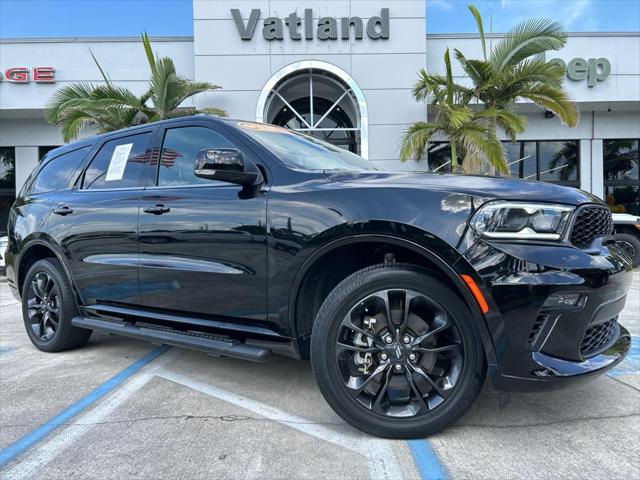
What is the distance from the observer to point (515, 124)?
1108cm

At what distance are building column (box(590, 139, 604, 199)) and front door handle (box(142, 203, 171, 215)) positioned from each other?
57.1 ft

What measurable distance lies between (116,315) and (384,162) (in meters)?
11.3

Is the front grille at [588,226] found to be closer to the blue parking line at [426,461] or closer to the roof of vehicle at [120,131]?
the blue parking line at [426,461]

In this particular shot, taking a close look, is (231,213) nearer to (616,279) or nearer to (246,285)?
(246,285)

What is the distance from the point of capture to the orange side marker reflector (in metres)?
2.25

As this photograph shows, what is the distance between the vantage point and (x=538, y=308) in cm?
219

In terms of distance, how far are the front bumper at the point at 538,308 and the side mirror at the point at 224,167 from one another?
4.43ft

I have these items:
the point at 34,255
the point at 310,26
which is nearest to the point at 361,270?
the point at 34,255

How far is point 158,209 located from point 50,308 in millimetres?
1834

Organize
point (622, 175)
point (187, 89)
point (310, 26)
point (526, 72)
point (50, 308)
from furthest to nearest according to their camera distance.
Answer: point (622, 175) < point (310, 26) < point (187, 89) < point (526, 72) < point (50, 308)

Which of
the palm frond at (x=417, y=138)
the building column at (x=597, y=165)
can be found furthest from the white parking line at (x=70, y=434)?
the building column at (x=597, y=165)

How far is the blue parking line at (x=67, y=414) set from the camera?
2471 millimetres

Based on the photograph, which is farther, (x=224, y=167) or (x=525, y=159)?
(x=525, y=159)

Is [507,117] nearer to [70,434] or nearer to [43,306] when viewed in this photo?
[43,306]
